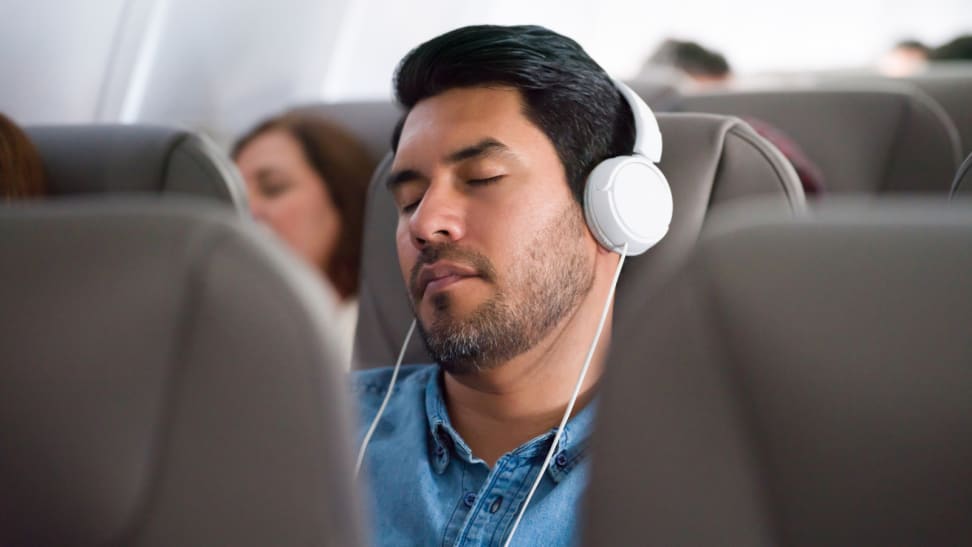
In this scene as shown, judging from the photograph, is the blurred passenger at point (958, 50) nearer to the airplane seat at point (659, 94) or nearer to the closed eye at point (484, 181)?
the airplane seat at point (659, 94)

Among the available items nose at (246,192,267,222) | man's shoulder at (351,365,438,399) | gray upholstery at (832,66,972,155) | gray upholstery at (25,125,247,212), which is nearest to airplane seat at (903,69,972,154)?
gray upholstery at (832,66,972,155)

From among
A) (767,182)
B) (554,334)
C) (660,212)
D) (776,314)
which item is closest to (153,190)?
(554,334)

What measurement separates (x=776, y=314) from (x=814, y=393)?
0.16 feet

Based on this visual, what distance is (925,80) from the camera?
245 centimetres

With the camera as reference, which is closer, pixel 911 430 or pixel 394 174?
pixel 911 430

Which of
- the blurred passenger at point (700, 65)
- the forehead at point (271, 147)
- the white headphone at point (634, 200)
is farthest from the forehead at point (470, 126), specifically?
the blurred passenger at point (700, 65)

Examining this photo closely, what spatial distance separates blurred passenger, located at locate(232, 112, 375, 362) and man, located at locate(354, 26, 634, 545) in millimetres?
1135

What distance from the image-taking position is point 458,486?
132 centimetres

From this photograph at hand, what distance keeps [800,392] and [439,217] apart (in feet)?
2.73

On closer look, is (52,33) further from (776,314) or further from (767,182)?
(776,314)

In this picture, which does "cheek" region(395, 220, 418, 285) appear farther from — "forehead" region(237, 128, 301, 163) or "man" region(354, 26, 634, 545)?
"forehead" region(237, 128, 301, 163)

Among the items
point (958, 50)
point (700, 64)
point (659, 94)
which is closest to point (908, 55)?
point (958, 50)

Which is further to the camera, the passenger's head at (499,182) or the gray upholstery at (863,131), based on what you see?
the gray upholstery at (863,131)

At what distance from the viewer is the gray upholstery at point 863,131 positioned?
1.96m
